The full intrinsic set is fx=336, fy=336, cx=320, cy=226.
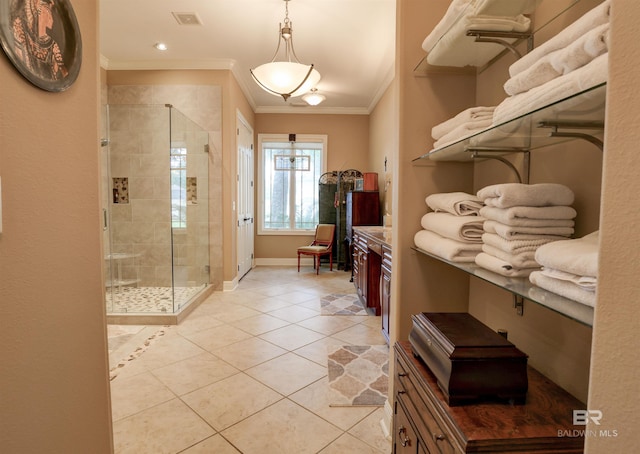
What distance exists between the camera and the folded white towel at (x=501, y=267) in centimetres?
96

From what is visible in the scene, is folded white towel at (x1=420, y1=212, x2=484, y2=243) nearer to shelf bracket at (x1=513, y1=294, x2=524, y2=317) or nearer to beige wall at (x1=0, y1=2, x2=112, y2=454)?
shelf bracket at (x1=513, y1=294, x2=524, y2=317)

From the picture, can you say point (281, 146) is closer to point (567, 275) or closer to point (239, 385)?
point (239, 385)

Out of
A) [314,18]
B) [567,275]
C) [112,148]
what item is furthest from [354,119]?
[567,275]

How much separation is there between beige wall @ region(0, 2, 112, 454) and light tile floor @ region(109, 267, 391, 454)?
76cm

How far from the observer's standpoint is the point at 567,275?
748 mm

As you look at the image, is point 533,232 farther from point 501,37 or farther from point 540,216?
point 501,37

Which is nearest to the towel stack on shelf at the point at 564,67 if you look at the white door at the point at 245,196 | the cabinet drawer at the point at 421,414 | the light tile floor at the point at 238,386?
the cabinet drawer at the point at 421,414

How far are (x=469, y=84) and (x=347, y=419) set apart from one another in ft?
6.26

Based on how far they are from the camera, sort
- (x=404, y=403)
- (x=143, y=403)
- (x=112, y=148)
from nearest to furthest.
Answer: (x=404, y=403), (x=143, y=403), (x=112, y=148)

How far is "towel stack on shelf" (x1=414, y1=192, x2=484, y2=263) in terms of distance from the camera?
1.20m

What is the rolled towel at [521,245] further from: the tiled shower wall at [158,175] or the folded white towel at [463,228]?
the tiled shower wall at [158,175]

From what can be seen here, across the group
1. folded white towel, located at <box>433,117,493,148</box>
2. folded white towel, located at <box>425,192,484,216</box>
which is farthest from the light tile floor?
folded white towel, located at <box>433,117,493,148</box>

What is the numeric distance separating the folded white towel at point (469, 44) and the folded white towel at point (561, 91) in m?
0.39

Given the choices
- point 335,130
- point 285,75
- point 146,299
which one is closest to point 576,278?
point 285,75
